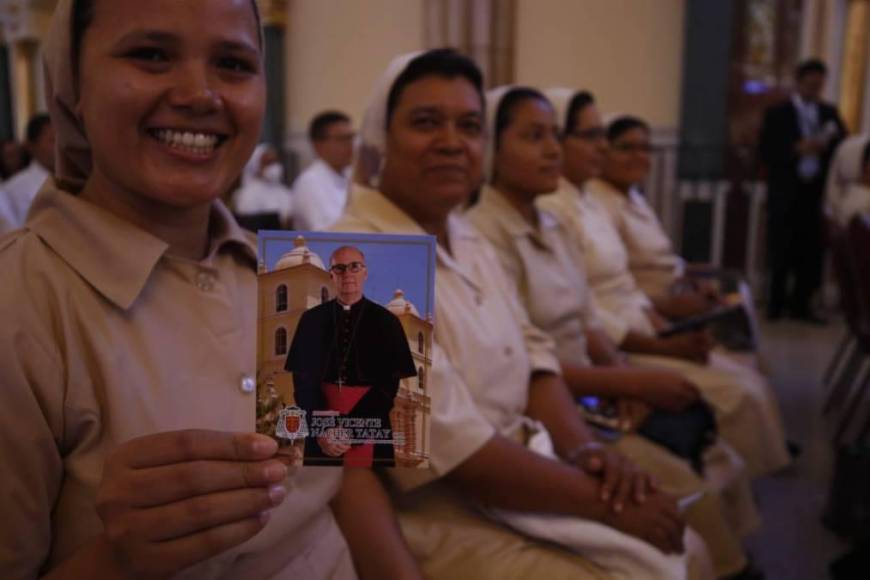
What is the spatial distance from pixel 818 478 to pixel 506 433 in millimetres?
2328

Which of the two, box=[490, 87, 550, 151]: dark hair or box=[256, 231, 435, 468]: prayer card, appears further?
box=[490, 87, 550, 151]: dark hair

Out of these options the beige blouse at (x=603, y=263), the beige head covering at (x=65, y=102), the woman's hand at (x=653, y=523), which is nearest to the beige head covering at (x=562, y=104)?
the beige blouse at (x=603, y=263)

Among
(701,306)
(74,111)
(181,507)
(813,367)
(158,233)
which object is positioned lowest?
(813,367)

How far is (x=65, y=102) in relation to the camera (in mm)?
968

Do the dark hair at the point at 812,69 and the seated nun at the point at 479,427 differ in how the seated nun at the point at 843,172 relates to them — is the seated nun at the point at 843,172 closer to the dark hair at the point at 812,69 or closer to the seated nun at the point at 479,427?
the dark hair at the point at 812,69

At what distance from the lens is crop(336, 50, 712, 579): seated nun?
1.34m

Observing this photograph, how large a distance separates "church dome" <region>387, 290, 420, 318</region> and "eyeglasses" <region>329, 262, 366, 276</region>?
0.05 m

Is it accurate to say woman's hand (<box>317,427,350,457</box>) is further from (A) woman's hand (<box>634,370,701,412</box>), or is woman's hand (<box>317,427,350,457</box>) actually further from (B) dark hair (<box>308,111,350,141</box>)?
(B) dark hair (<box>308,111,350,141</box>)

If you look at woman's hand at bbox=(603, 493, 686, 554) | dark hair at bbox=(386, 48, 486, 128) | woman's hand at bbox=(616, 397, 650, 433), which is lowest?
woman's hand at bbox=(616, 397, 650, 433)

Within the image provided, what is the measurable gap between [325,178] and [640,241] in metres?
2.17

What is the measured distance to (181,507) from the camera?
727 mm

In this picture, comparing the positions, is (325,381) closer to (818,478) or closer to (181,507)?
(181,507)

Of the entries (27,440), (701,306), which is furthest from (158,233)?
(701,306)

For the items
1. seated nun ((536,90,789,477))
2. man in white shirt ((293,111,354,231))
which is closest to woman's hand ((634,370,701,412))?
seated nun ((536,90,789,477))
